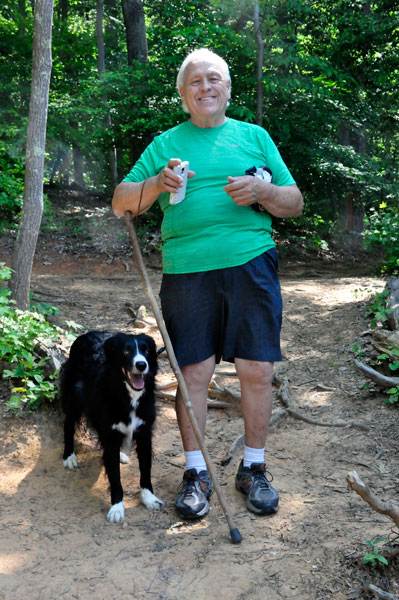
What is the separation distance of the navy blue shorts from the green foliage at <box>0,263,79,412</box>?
1557mm

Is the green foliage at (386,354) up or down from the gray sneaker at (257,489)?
up

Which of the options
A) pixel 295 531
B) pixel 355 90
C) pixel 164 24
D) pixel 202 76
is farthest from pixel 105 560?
pixel 164 24

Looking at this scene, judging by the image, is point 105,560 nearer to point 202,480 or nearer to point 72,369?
point 202,480

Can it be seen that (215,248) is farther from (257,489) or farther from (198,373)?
(257,489)

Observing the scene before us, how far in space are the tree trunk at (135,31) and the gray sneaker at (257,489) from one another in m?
12.6

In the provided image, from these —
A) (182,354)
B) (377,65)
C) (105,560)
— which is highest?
(377,65)

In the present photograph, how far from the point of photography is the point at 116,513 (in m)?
3.07

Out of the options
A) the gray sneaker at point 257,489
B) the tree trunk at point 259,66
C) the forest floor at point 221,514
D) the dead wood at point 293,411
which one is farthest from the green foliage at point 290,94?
the gray sneaker at point 257,489

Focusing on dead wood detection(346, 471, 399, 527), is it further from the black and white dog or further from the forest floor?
the black and white dog

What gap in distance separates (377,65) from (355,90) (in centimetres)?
80

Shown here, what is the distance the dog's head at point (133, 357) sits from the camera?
9.84 ft

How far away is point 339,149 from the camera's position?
464 inches

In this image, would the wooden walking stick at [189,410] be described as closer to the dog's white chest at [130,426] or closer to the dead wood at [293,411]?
the dog's white chest at [130,426]

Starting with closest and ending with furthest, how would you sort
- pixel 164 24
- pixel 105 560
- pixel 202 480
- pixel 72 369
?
pixel 105 560
pixel 202 480
pixel 72 369
pixel 164 24
